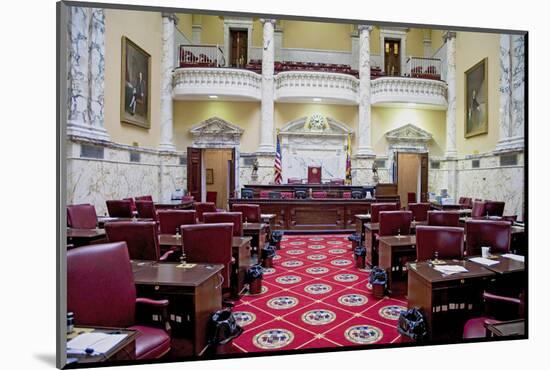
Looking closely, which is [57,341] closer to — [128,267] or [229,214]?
[128,267]

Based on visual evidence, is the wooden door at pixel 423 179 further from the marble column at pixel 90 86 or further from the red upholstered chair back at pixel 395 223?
the marble column at pixel 90 86

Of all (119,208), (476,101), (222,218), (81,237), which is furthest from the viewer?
(119,208)

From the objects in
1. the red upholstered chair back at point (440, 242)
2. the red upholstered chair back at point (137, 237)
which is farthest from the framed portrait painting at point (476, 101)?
the red upholstered chair back at point (137, 237)

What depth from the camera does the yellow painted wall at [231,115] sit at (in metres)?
8.92

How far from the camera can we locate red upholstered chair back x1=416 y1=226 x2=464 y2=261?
2.80 meters

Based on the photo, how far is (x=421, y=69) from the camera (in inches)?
363

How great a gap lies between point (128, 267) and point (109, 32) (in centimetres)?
298

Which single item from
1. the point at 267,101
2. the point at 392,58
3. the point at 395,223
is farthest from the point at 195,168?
the point at 392,58

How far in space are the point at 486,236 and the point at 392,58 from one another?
10.2 meters

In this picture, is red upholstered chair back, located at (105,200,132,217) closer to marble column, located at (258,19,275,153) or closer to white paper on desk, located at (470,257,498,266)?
white paper on desk, located at (470,257,498,266)

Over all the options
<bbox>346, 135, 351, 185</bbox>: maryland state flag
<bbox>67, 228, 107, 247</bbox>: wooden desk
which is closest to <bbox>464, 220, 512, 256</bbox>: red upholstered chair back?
<bbox>67, 228, 107, 247</bbox>: wooden desk

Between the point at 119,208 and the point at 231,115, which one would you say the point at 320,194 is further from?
the point at 119,208

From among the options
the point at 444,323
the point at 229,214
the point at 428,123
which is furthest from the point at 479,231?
the point at 428,123

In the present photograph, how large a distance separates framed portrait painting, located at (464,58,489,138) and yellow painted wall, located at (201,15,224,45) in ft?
26.0
